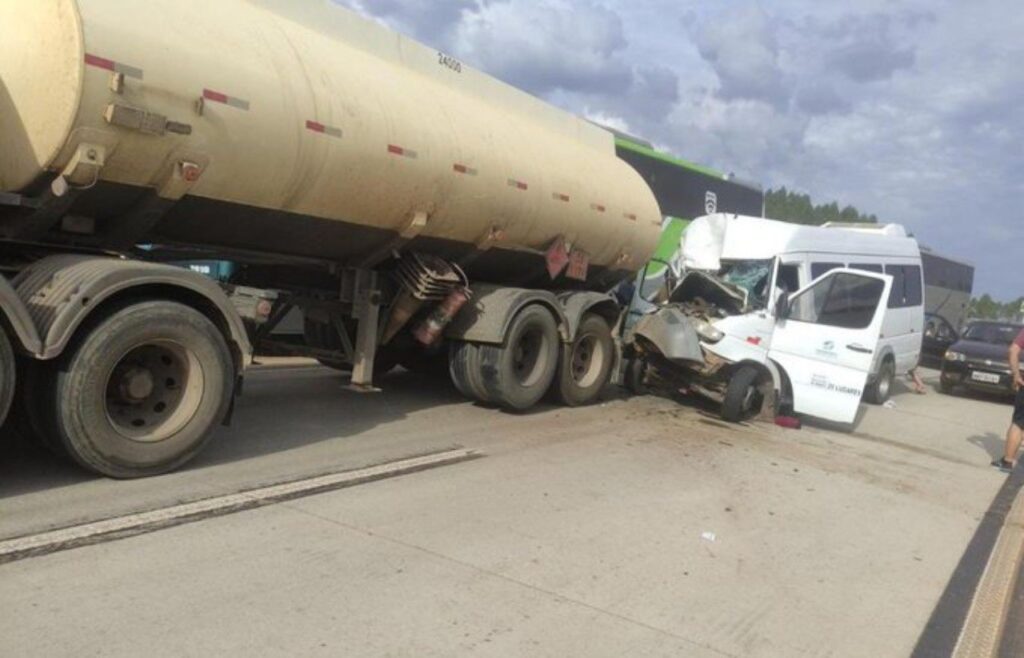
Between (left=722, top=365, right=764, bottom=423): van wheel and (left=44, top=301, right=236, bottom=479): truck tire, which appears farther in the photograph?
(left=722, top=365, right=764, bottom=423): van wheel

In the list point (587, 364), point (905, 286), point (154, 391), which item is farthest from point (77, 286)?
point (905, 286)

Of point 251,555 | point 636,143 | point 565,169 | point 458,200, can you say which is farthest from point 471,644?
point 636,143

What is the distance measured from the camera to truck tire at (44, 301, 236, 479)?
4.84 metres

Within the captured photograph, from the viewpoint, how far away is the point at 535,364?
888cm

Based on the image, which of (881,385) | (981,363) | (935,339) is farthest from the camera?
(935,339)

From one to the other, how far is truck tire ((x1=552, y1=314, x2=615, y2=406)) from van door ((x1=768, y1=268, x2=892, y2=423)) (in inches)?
78.3

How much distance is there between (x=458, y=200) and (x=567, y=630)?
15.1 ft

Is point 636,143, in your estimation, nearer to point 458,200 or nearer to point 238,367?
point 458,200

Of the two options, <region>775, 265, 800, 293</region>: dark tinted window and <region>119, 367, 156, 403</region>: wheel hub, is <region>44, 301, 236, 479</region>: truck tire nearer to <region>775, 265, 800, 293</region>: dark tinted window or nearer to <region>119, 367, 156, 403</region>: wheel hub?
<region>119, 367, 156, 403</region>: wheel hub

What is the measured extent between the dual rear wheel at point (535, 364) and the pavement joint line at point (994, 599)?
4.34m

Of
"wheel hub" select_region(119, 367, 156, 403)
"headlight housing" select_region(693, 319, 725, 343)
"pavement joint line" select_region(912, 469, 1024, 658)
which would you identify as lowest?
"pavement joint line" select_region(912, 469, 1024, 658)

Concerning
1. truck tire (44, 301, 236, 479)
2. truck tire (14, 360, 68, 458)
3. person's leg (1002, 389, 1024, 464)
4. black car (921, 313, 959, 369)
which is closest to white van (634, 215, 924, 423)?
person's leg (1002, 389, 1024, 464)

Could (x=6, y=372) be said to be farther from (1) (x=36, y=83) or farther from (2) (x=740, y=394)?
(2) (x=740, y=394)

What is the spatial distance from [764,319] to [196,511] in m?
7.31
